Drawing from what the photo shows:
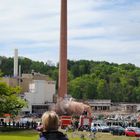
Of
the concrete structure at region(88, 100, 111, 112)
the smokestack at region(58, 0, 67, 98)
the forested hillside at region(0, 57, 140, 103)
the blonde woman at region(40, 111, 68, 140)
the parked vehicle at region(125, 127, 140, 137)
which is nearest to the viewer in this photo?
the blonde woman at region(40, 111, 68, 140)

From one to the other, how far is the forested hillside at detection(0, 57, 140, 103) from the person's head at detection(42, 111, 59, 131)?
6068 inches

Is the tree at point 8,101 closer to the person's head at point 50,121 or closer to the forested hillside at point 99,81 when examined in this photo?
the person's head at point 50,121

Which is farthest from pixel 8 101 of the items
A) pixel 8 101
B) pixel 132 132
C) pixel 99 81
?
pixel 99 81

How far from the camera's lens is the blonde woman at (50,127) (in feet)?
20.3

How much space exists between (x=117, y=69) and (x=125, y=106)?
41.1 m

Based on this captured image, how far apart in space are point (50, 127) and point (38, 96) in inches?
5089

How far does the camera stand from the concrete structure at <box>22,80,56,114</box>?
133 metres

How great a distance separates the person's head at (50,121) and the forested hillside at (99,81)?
15414 centimetres

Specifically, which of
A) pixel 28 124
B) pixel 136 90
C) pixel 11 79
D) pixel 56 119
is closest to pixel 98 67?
pixel 136 90

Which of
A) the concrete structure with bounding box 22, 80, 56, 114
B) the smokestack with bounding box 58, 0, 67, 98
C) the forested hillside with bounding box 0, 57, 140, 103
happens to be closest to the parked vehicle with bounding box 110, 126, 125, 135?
the smokestack with bounding box 58, 0, 67, 98

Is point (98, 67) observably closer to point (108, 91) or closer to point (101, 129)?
point (108, 91)

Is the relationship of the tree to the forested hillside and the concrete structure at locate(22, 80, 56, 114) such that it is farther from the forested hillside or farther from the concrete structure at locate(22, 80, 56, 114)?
the forested hillside

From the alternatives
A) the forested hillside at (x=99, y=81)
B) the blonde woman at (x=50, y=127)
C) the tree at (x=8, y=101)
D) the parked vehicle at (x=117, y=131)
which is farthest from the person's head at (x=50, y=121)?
the forested hillside at (x=99, y=81)

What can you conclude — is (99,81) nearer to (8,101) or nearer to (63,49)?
(63,49)
